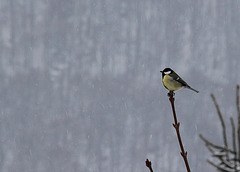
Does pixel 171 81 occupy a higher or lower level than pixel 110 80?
lower

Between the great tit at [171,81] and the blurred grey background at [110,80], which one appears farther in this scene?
the blurred grey background at [110,80]

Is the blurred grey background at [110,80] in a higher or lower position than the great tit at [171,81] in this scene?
higher

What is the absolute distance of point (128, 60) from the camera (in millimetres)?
137500

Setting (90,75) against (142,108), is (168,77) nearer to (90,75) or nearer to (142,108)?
(142,108)

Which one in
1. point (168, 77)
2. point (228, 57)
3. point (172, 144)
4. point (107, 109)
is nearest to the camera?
point (168, 77)

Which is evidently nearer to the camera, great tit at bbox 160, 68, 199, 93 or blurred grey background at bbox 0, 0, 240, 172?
great tit at bbox 160, 68, 199, 93

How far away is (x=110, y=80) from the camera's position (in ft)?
351

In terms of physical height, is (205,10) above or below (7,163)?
above

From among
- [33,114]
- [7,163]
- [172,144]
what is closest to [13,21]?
[33,114]

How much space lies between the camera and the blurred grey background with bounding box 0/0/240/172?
85.6 m

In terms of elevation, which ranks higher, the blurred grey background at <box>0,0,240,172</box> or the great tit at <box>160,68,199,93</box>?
the blurred grey background at <box>0,0,240,172</box>

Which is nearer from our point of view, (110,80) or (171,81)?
(171,81)

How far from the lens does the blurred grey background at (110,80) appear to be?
85.6 meters

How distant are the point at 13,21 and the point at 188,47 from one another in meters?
54.7
